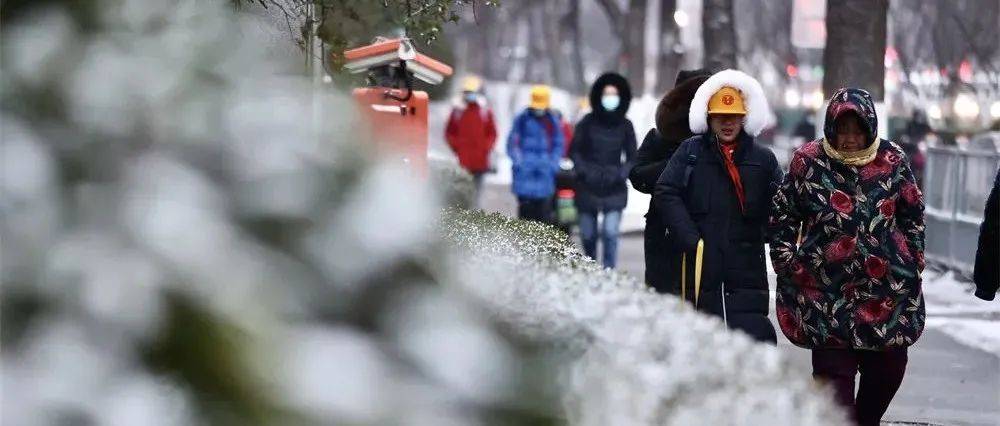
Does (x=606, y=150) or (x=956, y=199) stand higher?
(x=606, y=150)

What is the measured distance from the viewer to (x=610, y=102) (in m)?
14.7

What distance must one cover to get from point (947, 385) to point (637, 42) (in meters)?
43.0

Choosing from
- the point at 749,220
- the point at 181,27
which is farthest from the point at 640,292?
the point at 749,220

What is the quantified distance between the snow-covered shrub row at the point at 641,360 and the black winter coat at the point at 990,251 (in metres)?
4.71

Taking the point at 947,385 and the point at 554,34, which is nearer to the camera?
the point at 947,385

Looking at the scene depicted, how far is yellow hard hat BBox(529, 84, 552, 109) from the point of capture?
700 inches

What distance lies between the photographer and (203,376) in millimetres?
2137

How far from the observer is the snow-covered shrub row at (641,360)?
248cm

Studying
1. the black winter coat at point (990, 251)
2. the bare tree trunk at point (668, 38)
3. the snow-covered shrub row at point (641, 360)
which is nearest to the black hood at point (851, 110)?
the black winter coat at point (990, 251)

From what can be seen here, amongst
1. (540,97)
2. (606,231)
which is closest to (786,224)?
(606,231)

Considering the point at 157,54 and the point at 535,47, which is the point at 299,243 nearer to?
the point at 157,54

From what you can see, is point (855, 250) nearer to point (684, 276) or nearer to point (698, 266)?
point (698, 266)

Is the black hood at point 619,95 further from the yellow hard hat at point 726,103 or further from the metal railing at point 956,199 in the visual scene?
the yellow hard hat at point 726,103

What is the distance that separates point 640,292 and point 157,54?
58.1 inches
